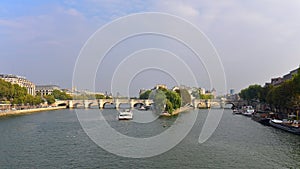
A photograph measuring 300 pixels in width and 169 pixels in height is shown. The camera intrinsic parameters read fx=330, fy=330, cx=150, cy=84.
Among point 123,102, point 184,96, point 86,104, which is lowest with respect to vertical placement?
point 86,104

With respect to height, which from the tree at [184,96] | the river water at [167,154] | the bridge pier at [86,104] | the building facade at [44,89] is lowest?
the river water at [167,154]

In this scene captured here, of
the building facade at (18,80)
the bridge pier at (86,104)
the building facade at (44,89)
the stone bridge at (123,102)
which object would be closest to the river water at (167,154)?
the bridge pier at (86,104)

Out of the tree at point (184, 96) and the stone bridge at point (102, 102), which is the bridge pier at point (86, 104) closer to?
the stone bridge at point (102, 102)

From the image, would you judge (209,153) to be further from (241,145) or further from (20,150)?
(20,150)

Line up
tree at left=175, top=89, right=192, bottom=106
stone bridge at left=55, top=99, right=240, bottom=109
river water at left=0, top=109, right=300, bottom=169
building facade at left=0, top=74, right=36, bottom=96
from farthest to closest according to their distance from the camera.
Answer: building facade at left=0, top=74, right=36, bottom=96, stone bridge at left=55, top=99, right=240, bottom=109, tree at left=175, top=89, right=192, bottom=106, river water at left=0, top=109, right=300, bottom=169

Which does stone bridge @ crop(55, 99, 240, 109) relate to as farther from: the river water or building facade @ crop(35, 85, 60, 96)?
the river water

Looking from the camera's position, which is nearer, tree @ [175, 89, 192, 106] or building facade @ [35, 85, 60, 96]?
tree @ [175, 89, 192, 106]

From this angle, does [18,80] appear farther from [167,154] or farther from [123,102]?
[167,154]

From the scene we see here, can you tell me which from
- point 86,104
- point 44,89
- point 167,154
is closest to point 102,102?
point 86,104

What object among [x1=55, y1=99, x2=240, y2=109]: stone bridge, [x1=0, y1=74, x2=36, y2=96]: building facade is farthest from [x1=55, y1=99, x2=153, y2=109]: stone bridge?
[x1=0, y1=74, x2=36, y2=96]: building facade

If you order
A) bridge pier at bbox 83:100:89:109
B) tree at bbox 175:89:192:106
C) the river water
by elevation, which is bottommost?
the river water

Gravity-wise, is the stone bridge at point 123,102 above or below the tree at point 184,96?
below

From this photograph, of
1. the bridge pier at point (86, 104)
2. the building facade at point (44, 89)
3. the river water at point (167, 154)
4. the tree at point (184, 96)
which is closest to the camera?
the river water at point (167, 154)

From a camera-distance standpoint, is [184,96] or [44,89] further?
[44,89]
